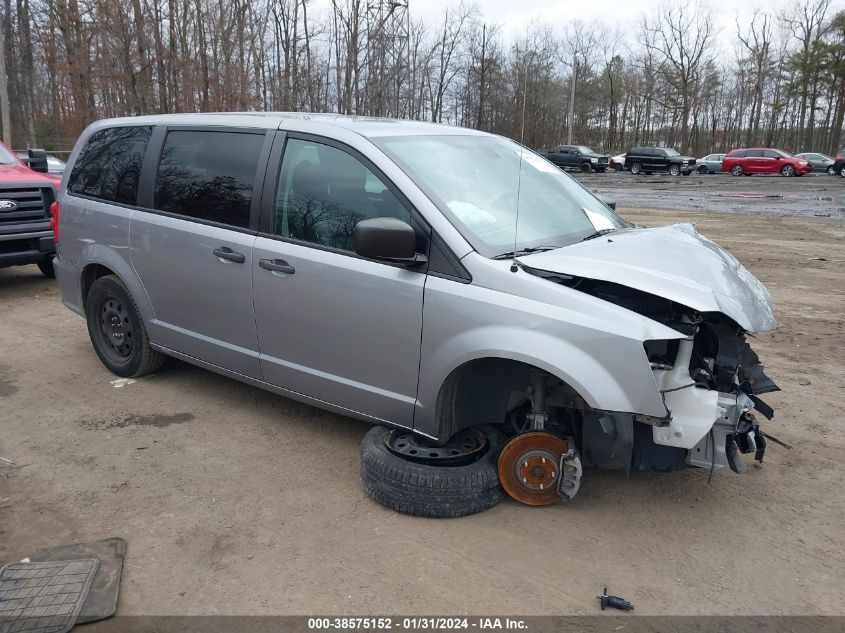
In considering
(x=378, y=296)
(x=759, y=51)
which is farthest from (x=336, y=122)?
(x=759, y=51)

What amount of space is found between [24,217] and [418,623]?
7642 mm

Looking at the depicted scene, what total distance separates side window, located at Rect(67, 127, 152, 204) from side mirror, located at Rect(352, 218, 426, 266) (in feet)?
7.88

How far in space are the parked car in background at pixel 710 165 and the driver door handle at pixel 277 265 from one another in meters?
45.9

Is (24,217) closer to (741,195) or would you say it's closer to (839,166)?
(741,195)

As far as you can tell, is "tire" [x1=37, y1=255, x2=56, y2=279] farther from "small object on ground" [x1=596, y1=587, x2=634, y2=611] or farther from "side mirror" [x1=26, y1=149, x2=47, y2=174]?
"small object on ground" [x1=596, y1=587, x2=634, y2=611]

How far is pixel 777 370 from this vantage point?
559cm

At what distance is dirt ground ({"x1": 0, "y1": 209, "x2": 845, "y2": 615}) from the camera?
114 inches

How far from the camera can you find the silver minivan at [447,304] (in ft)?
10.2

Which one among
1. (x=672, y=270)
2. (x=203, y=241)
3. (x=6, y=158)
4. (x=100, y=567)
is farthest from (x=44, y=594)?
(x=6, y=158)

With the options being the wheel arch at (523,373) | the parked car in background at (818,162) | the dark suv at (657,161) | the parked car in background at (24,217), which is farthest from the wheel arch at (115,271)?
the parked car in background at (818,162)

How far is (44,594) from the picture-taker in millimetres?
2842

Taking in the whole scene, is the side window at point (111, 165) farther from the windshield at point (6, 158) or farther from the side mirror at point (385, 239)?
the windshield at point (6, 158)

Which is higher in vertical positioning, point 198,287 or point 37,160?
point 37,160

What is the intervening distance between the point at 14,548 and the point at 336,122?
9.07 ft
